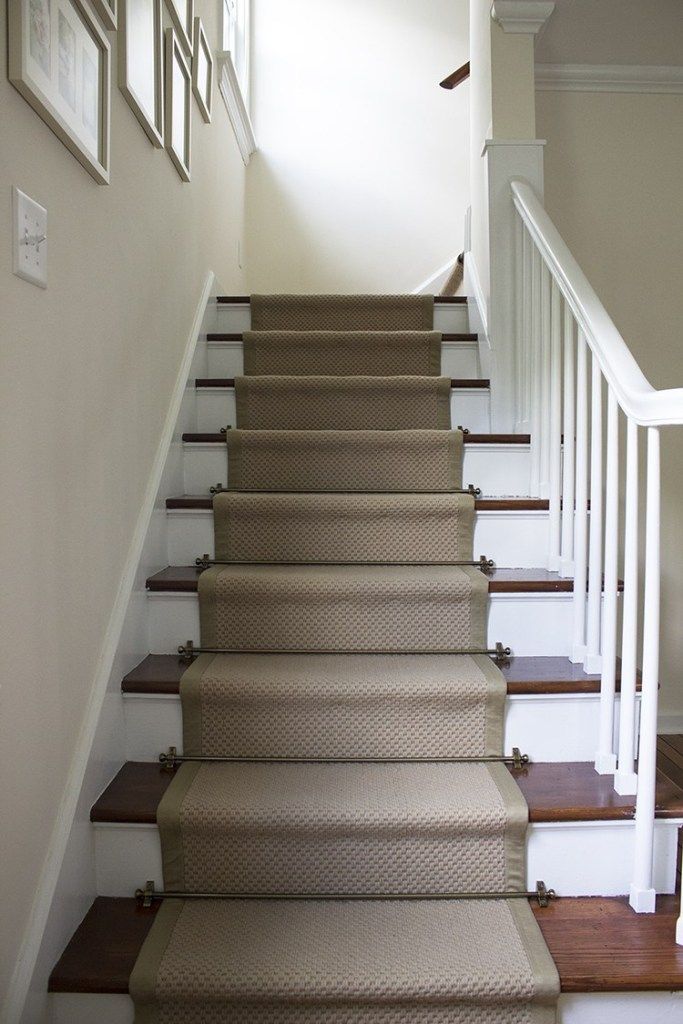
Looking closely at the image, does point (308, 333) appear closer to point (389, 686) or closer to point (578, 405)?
point (578, 405)

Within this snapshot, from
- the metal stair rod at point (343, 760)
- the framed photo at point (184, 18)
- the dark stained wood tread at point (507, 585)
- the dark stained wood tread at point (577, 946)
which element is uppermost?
the framed photo at point (184, 18)

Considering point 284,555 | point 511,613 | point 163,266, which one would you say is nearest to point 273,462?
point 284,555

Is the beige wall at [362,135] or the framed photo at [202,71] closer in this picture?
the framed photo at [202,71]

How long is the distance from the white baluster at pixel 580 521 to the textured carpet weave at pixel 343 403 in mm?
790

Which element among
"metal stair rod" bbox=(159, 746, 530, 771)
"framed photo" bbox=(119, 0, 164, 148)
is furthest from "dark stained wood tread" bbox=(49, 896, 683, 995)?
"framed photo" bbox=(119, 0, 164, 148)

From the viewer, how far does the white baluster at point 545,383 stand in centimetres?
214

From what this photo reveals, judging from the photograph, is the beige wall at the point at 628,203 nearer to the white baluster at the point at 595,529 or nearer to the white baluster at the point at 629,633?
the white baluster at the point at 595,529

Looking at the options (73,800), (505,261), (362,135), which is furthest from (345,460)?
(362,135)

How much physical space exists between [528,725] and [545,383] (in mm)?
922

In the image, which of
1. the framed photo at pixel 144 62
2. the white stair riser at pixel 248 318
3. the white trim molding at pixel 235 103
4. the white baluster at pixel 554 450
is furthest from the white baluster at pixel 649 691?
the white trim molding at pixel 235 103

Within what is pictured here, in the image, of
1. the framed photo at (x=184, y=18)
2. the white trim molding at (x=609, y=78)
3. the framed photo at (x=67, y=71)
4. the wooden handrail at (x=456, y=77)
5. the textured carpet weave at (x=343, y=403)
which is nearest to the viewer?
the framed photo at (x=67, y=71)

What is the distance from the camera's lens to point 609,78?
9.38 ft

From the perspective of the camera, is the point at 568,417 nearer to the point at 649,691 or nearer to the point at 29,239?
the point at 649,691

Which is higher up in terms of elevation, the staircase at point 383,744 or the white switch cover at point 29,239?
the white switch cover at point 29,239
